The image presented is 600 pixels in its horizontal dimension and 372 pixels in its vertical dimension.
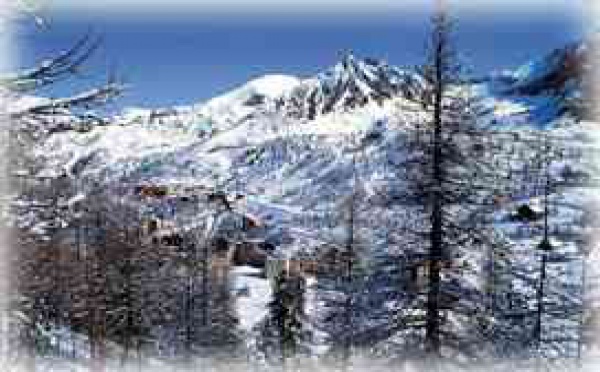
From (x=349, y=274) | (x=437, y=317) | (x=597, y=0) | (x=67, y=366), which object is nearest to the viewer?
(x=597, y=0)

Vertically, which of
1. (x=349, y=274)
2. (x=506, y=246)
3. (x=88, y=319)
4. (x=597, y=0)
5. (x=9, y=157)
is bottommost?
(x=88, y=319)

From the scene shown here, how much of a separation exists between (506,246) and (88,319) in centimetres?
2049

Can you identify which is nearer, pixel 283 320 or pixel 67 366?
pixel 67 366

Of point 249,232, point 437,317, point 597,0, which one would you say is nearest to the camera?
point 597,0

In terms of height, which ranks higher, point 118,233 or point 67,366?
point 118,233

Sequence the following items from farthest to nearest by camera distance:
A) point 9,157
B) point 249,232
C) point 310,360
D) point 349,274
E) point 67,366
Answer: point 249,232, point 310,360, point 67,366, point 349,274, point 9,157

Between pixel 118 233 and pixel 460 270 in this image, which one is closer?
pixel 460 270

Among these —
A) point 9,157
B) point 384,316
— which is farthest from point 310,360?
point 9,157

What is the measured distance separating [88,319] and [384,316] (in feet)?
64.4

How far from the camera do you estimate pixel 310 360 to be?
34.7m

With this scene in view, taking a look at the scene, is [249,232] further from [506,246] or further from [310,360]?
[506,246]

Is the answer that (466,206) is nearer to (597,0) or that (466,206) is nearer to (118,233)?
(597,0)

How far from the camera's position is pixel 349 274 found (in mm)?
24578

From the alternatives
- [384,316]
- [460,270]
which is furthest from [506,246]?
[384,316]
